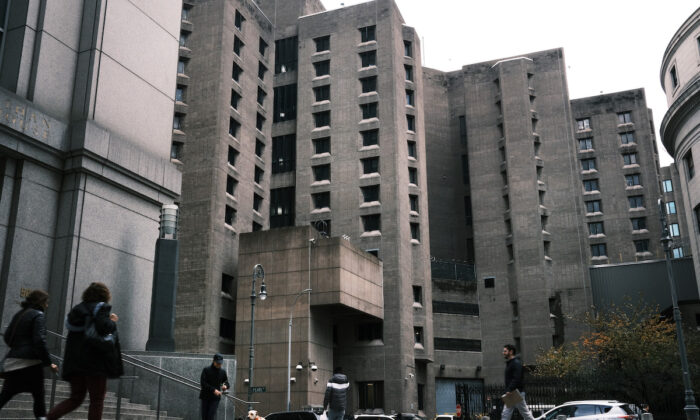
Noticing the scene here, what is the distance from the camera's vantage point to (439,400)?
68.1m

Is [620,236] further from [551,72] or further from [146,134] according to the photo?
[146,134]

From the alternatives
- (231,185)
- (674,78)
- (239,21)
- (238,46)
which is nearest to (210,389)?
(674,78)

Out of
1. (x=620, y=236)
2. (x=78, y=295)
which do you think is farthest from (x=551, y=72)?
(x=78, y=295)

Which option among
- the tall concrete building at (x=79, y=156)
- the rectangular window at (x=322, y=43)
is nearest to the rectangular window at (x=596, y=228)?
the rectangular window at (x=322, y=43)

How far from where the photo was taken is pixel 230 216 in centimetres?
5856

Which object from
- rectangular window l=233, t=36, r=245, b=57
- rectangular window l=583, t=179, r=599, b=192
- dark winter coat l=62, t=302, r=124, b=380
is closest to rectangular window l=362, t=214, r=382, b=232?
rectangular window l=233, t=36, r=245, b=57

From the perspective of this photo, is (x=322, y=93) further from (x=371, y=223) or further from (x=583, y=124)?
(x=583, y=124)

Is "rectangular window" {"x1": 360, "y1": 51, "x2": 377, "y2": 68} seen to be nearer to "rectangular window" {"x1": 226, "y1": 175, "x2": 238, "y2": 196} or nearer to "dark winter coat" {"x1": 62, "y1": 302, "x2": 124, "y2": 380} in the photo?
"rectangular window" {"x1": 226, "y1": 175, "x2": 238, "y2": 196}

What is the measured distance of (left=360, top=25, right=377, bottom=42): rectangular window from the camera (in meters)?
69.6

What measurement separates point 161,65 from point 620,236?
240ft

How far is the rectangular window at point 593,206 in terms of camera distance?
281 feet

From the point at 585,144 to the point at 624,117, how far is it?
6.29 meters

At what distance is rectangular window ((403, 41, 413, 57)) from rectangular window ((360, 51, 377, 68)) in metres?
3.97

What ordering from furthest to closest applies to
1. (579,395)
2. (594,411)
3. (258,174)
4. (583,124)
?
1. (583,124)
2. (258,174)
3. (579,395)
4. (594,411)
